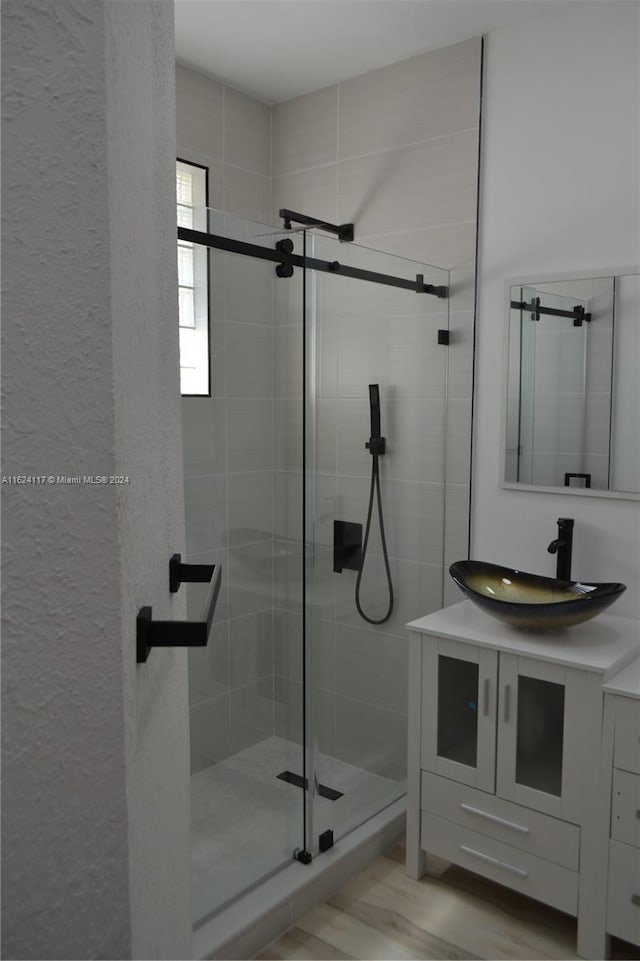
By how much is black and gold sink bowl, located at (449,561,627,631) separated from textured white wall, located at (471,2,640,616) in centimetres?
14

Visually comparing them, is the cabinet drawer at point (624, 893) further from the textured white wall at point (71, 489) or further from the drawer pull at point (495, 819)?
the textured white wall at point (71, 489)

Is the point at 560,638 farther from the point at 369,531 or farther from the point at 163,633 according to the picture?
the point at 163,633

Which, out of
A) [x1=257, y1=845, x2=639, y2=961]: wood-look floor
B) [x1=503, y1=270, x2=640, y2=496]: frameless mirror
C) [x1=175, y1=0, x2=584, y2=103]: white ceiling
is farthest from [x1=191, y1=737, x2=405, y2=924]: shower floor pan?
[x1=175, y1=0, x2=584, y2=103]: white ceiling

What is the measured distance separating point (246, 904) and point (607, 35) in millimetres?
2766

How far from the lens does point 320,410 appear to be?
7.13 ft

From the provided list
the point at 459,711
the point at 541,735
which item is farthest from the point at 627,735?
the point at 459,711

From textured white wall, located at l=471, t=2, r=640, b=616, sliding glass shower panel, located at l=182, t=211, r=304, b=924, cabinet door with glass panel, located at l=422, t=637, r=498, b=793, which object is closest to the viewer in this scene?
sliding glass shower panel, located at l=182, t=211, r=304, b=924

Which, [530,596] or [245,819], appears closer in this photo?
[245,819]

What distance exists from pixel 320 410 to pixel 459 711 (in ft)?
3.29

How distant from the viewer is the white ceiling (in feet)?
7.53

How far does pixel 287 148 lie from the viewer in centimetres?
308

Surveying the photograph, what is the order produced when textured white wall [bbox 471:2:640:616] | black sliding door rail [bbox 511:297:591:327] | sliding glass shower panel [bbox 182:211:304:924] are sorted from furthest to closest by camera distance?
black sliding door rail [bbox 511:297:591:327]
textured white wall [bbox 471:2:640:616]
sliding glass shower panel [bbox 182:211:304:924]

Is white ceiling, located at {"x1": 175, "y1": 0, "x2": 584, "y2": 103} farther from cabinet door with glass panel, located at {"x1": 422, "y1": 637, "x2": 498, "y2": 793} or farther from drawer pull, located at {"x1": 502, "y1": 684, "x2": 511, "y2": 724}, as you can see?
drawer pull, located at {"x1": 502, "y1": 684, "x2": 511, "y2": 724}

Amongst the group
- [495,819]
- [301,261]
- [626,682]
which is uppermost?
[301,261]
